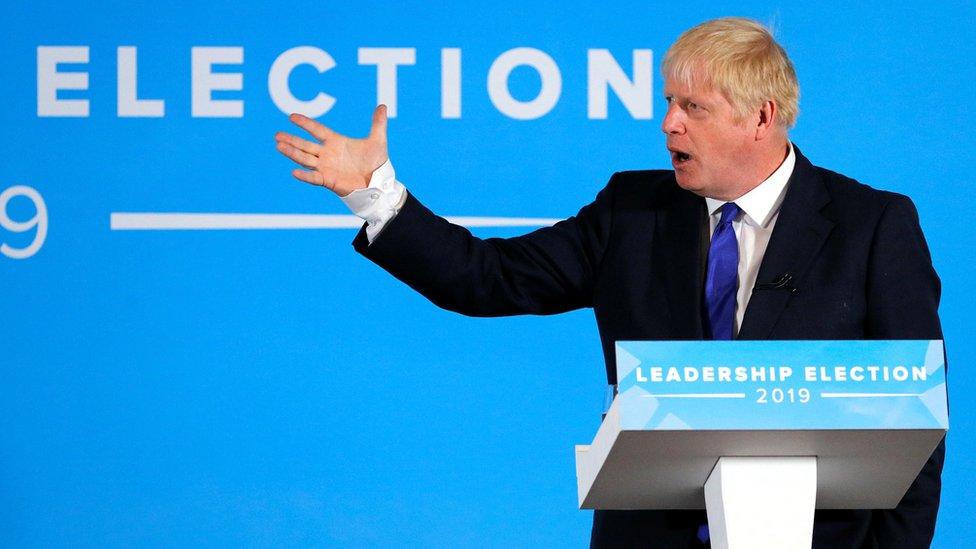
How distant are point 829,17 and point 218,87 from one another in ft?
4.57

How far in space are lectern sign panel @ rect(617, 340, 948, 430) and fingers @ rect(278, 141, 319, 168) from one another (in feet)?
2.21

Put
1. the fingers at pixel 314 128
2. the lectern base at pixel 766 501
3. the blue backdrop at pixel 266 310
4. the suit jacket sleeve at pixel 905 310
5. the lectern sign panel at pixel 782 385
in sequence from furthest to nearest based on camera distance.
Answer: the blue backdrop at pixel 266 310 < the fingers at pixel 314 128 < the suit jacket sleeve at pixel 905 310 < the lectern base at pixel 766 501 < the lectern sign panel at pixel 782 385

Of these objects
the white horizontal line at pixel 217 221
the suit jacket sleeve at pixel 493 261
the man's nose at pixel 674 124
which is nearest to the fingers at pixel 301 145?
the suit jacket sleeve at pixel 493 261

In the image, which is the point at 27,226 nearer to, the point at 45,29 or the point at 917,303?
the point at 45,29

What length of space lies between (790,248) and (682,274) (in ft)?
0.47

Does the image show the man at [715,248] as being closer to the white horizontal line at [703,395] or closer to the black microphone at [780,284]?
the black microphone at [780,284]

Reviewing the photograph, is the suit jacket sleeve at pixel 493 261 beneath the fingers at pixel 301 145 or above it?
beneath

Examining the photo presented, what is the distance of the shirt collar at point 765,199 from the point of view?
1.85 meters

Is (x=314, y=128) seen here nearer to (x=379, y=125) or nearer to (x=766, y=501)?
(x=379, y=125)

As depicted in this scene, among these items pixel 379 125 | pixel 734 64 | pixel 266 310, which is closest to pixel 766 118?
pixel 734 64

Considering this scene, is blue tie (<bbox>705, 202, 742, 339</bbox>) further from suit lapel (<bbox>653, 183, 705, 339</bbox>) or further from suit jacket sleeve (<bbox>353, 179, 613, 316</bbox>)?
suit jacket sleeve (<bbox>353, 179, 613, 316</bbox>)

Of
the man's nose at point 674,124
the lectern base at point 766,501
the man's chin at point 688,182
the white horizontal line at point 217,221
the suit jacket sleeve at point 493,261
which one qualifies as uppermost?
the white horizontal line at point 217,221

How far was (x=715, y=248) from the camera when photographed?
5.98 ft

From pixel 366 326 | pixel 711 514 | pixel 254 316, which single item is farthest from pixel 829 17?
pixel 711 514
